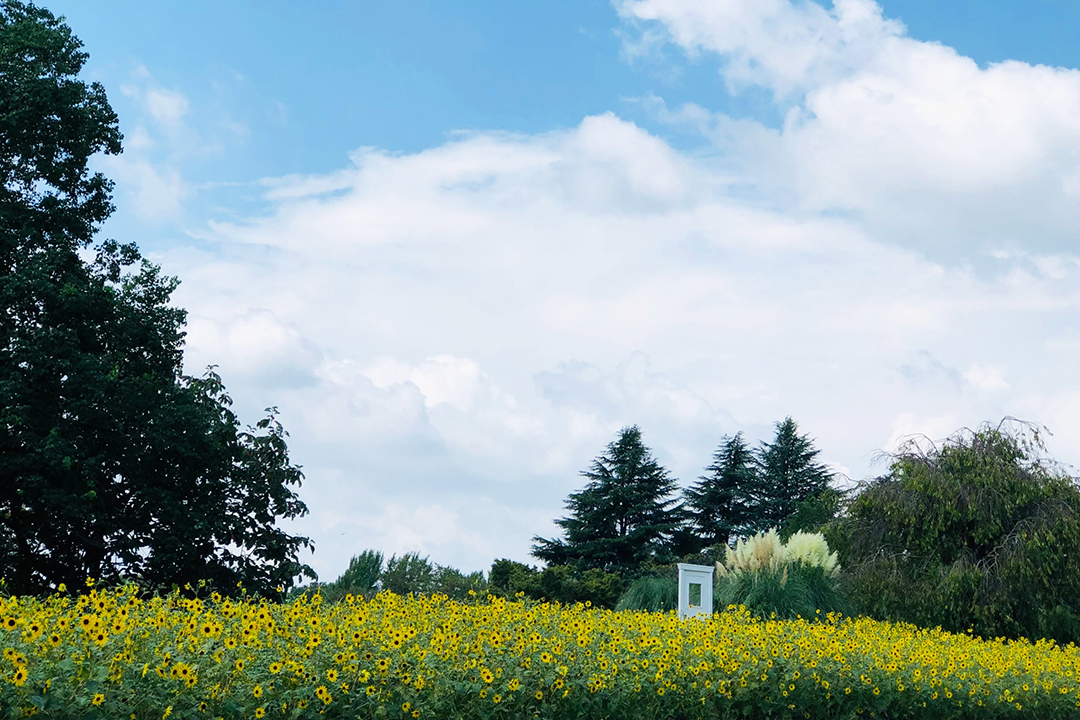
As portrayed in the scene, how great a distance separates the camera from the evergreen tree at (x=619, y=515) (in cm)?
2627

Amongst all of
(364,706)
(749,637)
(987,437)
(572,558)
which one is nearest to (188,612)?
(364,706)

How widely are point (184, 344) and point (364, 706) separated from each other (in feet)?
38.9

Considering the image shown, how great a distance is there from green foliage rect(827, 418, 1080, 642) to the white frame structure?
14.7ft

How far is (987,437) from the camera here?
15.9 meters

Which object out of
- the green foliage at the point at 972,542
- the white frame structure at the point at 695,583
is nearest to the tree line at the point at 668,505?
the green foliage at the point at 972,542

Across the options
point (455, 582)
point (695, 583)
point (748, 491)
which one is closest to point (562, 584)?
point (455, 582)

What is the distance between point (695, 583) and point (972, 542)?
20.7 feet

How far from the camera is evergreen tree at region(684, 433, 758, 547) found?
28.5 meters

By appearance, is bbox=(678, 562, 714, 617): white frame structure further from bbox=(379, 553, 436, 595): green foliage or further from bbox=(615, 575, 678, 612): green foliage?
bbox=(379, 553, 436, 595): green foliage

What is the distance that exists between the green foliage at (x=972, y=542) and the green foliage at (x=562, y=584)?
789 cm

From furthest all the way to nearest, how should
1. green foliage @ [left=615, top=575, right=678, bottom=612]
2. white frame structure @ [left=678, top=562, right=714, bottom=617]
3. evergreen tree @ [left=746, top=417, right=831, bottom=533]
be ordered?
1. evergreen tree @ [left=746, top=417, right=831, bottom=533]
2. green foliage @ [left=615, top=575, right=678, bottom=612]
3. white frame structure @ [left=678, top=562, right=714, bottom=617]

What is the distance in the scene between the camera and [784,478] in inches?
1185

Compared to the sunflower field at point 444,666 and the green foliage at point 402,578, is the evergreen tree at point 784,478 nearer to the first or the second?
the green foliage at point 402,578

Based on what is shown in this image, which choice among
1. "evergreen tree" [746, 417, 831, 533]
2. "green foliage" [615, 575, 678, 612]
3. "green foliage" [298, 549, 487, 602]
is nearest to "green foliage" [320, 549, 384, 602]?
"green foliage" [298, 549, 487, 602]
